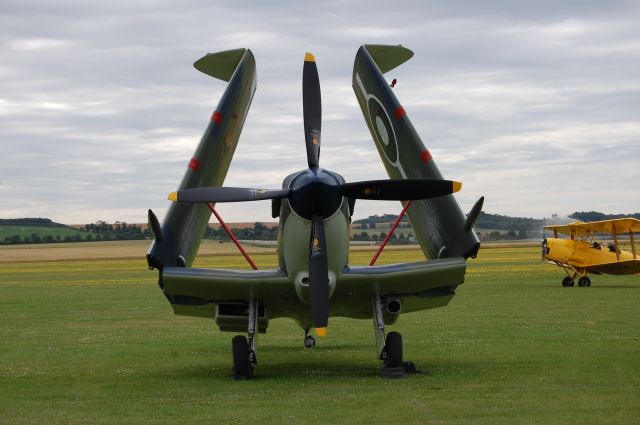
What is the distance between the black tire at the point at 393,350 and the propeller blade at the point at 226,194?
8.50ft

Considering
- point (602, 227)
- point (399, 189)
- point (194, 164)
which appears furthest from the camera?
point (602, 227)

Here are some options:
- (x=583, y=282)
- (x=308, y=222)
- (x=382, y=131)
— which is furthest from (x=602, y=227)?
(x=308, y=222)

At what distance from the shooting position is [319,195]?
477 inches

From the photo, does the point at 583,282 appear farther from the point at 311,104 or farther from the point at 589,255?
the point at 311,104

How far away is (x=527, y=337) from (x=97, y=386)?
30.7 ft

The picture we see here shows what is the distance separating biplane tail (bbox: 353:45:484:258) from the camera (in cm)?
1355

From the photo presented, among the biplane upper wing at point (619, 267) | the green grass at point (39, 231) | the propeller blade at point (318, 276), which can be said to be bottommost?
the biplane upper wing at point (619, 267)

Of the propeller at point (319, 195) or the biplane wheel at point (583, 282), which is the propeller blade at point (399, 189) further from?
the biplane wheel at point (583, 282)

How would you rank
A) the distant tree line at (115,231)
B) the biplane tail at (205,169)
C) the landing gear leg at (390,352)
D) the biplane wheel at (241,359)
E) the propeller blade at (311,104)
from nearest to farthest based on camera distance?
the propeller blade at (311,104)
the landing gear leg at (390,352)
the biplane wheel at (241,359)
the biplane tail at (205,169)
the distant tree line at (115,231)

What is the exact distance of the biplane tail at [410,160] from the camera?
1355 cm

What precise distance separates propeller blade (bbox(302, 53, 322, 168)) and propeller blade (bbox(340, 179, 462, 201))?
2.53ft

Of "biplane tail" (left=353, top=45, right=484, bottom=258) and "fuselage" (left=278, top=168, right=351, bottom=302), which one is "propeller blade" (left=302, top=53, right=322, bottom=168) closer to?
"fuselage" (left=278, top=168, right=351, bottom=302)

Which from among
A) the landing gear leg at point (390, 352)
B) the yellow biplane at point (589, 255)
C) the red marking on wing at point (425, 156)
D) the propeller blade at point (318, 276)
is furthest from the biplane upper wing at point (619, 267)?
the propeller blade at point (318, 276)

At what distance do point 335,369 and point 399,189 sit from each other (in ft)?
12.1
